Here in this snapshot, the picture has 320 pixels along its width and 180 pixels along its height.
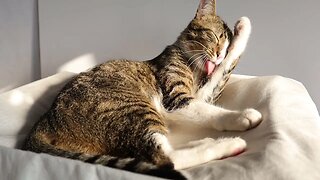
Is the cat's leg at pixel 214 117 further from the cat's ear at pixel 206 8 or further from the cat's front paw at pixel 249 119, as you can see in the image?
the cat's ear at pixel 206 8

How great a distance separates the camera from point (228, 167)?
0.97 metres

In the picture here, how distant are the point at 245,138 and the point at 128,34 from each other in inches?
32.1

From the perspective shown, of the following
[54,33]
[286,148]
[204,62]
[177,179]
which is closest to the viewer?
[177,179]

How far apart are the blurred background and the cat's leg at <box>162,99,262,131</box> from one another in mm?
449

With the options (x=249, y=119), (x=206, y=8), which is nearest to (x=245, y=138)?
(x=249, y=119)

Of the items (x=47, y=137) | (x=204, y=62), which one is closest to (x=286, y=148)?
(x=204, y=62)

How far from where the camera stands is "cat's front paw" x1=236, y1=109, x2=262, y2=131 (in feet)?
3.90

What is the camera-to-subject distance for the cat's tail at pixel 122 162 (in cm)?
92

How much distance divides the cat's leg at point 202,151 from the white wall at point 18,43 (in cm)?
108

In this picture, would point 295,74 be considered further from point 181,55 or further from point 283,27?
point 181,55

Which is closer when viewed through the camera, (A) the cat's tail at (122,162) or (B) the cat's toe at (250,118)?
(A) the cat's tail at (122,162)

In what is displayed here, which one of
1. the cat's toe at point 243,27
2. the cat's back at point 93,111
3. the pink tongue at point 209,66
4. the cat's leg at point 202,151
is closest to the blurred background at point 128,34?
the cat's toe at point 243,27

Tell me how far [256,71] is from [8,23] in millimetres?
1104

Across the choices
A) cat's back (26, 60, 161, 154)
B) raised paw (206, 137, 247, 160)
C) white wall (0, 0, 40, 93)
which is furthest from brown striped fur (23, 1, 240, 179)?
white wall (0, 0, 40, 93)
